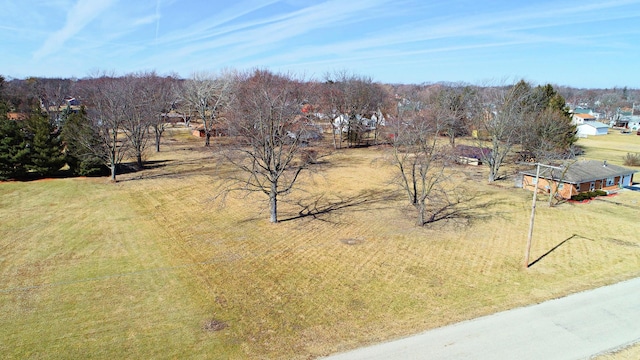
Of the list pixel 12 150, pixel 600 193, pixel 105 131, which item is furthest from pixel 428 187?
pixel 12 150

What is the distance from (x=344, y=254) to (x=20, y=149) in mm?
30668

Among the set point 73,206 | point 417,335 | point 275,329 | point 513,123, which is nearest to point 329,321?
point 275,329

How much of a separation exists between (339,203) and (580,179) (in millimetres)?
19064

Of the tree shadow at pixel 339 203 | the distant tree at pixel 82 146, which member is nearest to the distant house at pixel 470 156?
the tree shadow at pixel 339 203

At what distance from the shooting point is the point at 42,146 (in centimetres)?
3350

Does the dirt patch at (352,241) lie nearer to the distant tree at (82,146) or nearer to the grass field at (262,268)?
the grass field at (262,268)

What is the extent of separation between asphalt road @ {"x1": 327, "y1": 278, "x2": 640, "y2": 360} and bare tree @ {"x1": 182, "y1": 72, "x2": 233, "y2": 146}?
46.4 metres

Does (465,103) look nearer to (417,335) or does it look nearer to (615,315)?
(615,315)

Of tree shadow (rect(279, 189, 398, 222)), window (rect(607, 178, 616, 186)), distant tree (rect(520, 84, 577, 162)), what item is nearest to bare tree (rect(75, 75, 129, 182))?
tree shadow (rect(279, 189, 398, 222))

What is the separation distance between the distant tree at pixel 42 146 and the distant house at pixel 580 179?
134ft

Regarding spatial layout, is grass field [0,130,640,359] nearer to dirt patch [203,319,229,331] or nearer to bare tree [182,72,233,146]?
dirt patch [203,319,229,331]

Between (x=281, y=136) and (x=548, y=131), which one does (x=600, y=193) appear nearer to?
(x=548, y=131)

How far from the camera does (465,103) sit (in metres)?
59.2

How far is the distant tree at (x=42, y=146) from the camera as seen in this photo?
109 ft
